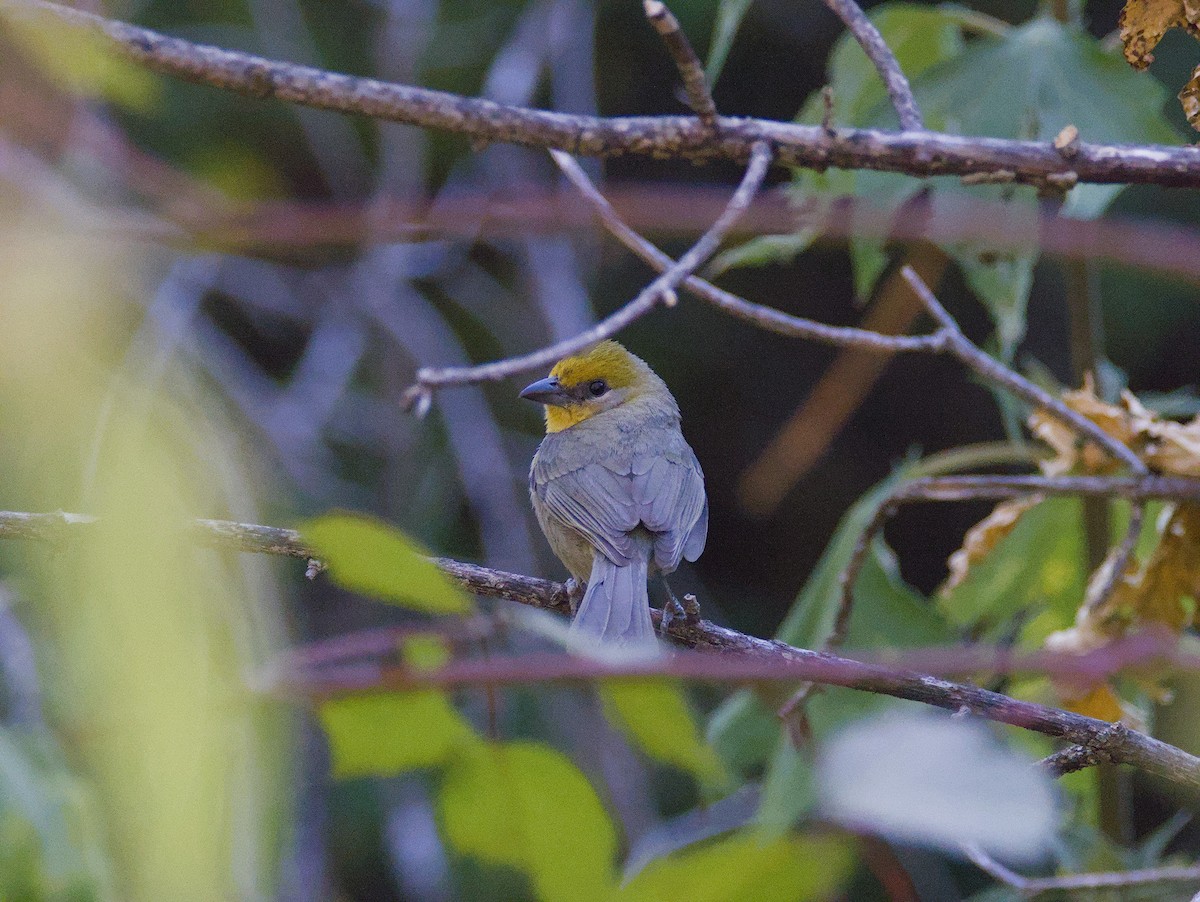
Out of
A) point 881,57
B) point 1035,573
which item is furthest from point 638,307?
point 1035,573

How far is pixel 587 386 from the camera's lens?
437cm

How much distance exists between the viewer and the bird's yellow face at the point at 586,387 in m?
4.34

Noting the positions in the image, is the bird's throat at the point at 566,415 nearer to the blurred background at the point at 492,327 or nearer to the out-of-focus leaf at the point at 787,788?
the blurred background at the point at 492,327

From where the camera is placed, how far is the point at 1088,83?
9.71 feet

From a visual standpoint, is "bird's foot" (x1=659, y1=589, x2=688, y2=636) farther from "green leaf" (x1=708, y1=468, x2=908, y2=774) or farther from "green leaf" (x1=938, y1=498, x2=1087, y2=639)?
"green leaf" (x1=938, y1=498, x2=1087, y2=639)

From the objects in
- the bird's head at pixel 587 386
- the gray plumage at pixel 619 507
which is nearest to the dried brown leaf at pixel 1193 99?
the gray plumage at pixel 619 507

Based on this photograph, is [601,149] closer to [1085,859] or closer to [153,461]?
[153,461]

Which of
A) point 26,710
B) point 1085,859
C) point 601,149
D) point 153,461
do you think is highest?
point 601,149

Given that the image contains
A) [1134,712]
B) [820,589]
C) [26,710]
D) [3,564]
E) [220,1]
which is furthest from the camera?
[220,1]

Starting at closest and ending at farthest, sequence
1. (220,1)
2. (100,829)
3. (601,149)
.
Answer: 1. (100,829)
2. (601,149)
3. (220,1)

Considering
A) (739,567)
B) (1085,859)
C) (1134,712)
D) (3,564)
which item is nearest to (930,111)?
(1134,712)

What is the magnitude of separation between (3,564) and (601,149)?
126 centimetres

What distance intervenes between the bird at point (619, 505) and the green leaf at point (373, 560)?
1912 mm

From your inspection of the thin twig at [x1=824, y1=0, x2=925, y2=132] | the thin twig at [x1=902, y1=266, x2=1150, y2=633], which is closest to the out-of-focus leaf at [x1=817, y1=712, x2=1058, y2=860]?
the thin twig at [x1=824, y1=0, x2=925, y2=132]
